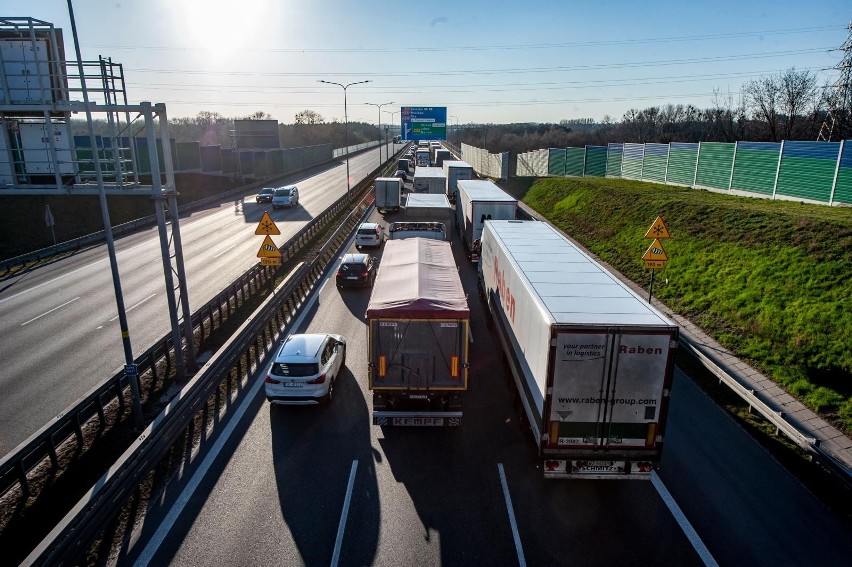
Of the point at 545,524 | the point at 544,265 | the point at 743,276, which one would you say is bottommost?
the point at 545,524

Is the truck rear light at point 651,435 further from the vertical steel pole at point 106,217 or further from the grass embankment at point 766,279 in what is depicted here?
the vertical steel pole at point 106,217

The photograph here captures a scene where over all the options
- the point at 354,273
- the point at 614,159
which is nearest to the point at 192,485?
the point at 354,273

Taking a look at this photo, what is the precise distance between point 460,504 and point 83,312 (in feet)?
56.1

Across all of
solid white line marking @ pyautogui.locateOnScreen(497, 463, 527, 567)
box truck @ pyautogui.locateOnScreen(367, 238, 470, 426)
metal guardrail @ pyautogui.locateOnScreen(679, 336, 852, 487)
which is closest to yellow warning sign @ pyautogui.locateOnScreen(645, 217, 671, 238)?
metal guardrail @ pyautogui.locateOnScreen(679, 336, 852, 487)

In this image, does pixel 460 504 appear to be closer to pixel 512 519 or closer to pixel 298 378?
pixel 512 519

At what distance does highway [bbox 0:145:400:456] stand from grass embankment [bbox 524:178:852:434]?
18072 millimetres

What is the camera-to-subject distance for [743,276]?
1777cm

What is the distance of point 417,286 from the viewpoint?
11.9m

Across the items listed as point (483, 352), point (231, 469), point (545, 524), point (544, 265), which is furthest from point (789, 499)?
point (231, 469)

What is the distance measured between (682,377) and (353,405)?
8.81 m

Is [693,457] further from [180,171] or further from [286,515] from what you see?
[180,171]

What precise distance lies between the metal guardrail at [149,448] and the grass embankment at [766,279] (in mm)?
14248

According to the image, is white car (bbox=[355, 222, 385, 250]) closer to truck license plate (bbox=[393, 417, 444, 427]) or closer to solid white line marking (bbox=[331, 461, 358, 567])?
truck license plate (bbox=[393, 417, 444, 427])

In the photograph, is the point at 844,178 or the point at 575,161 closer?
the point at 844,178
